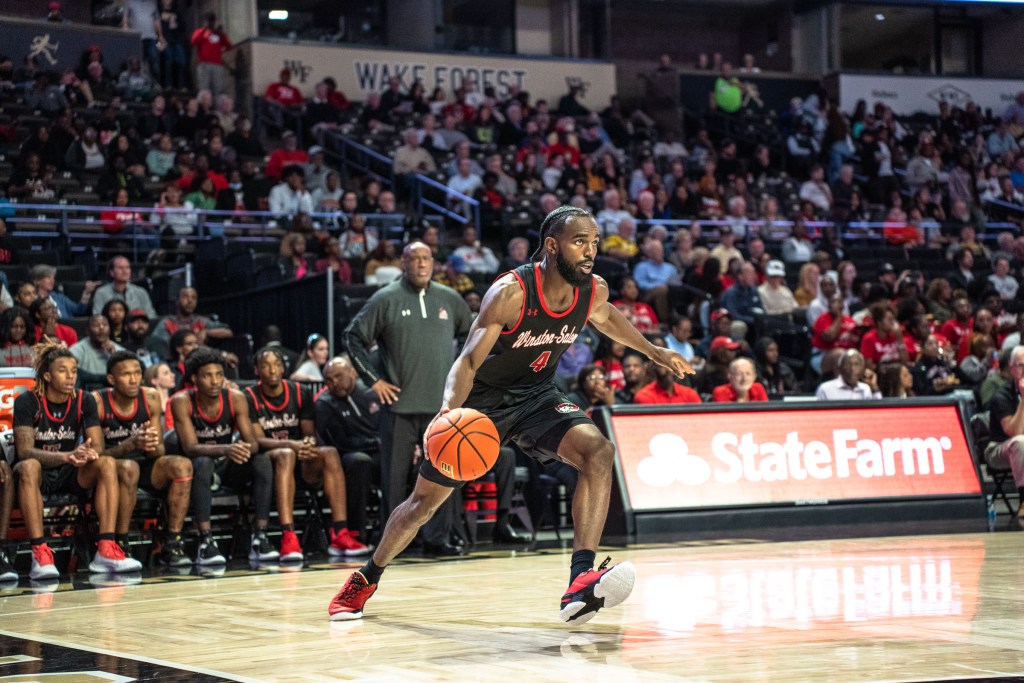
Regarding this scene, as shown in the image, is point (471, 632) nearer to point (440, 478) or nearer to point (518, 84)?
point (440, 478)

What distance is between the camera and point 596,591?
5258mm

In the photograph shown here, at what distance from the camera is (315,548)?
10.0 meters

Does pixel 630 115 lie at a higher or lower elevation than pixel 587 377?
higher

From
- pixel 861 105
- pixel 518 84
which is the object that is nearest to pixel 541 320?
pixel 518 84

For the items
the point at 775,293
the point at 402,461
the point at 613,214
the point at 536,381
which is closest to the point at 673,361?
the point at 536,381

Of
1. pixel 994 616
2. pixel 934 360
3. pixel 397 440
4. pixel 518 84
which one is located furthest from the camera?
pixel 518 84

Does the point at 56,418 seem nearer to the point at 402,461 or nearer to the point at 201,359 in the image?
the point at 201,359

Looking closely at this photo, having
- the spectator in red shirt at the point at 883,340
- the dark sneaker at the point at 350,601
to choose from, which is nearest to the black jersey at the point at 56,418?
the dark sneaker at the point at 350,601

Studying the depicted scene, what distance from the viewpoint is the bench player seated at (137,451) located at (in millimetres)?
8969

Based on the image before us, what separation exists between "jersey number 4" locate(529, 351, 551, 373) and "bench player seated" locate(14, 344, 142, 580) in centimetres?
390

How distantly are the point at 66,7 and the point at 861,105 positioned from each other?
14701 mm

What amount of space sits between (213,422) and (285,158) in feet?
31.4

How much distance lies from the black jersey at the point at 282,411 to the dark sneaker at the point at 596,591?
16.0 ft

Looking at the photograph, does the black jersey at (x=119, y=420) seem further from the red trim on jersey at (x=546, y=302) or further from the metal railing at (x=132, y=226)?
the metal railing at (x=132, y=226)
